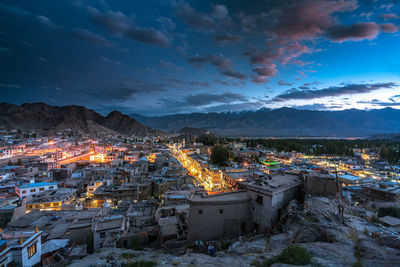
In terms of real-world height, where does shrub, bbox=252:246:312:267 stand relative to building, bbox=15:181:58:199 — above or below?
above

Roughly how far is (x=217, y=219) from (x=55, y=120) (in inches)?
7313

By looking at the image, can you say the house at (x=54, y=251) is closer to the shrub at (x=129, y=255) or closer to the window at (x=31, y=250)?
the window at (x=31, y=250)

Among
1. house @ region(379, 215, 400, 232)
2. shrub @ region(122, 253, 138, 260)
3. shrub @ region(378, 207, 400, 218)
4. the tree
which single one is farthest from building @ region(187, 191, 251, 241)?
the tree

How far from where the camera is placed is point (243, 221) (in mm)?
11141

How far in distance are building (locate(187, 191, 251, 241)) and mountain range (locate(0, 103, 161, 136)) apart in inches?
5995

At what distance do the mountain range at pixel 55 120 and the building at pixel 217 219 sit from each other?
500ft

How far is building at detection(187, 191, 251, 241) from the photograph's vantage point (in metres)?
10.9

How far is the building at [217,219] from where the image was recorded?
10.9 meters

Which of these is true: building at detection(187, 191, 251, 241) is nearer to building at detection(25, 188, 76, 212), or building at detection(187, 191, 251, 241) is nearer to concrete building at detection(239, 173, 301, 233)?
concrete building at detection(239, 173, 301, 233)

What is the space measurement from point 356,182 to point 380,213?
543 inches

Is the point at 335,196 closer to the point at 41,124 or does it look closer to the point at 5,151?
the point at 5,151

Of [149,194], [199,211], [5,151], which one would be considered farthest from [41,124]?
[199,211]

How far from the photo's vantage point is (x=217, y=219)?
1095 cm

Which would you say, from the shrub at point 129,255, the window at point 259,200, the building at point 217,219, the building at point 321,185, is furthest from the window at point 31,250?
the building at point 321,185
